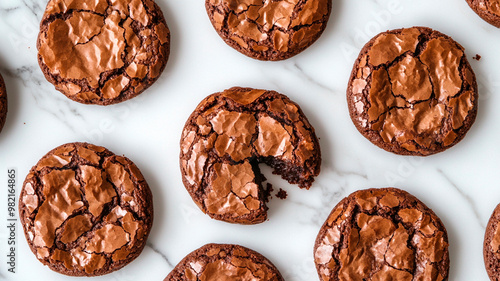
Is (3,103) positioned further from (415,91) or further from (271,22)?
(415,91)

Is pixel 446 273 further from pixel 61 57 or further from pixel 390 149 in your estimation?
pixel 61 57

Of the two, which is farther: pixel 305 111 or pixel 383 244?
pixel 305 111

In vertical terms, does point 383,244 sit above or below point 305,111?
below

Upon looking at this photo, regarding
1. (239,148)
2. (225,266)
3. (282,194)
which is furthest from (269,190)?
(225,266)

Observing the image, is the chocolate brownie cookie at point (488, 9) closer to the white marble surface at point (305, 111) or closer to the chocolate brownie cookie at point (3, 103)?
the white marble surface at point (305, 111)

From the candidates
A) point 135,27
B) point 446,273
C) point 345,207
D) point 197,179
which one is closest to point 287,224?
point 345,207

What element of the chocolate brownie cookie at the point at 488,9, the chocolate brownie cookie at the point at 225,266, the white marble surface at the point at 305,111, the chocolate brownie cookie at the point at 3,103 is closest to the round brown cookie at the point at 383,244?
the white marble surface at the point at 305,111

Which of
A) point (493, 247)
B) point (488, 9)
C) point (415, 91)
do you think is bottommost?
point (493, 247)
